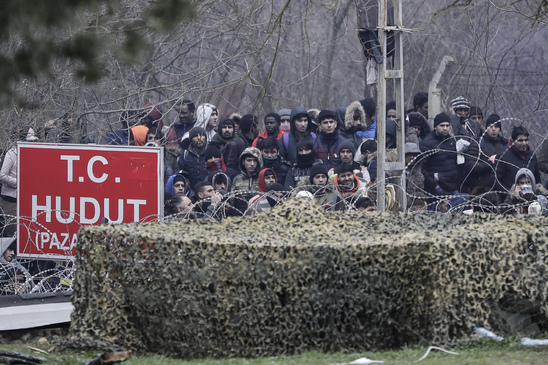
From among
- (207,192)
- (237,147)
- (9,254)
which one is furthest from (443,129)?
(9,254)

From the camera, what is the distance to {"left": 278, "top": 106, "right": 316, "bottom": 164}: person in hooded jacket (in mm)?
12172

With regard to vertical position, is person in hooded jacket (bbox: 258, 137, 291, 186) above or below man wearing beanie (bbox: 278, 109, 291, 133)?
below

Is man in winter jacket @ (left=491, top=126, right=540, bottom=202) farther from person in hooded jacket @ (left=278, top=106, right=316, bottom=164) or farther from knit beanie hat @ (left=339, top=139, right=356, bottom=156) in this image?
person in hooded jacket @ (left=278, top=106, right=316, bottom=164)

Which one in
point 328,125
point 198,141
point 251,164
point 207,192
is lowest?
point 207,192

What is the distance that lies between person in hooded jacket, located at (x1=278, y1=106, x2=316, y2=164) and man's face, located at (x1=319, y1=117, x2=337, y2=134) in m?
0.23

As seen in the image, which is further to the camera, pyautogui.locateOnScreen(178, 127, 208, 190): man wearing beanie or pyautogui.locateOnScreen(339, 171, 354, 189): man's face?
pyautogui.locateOnScreen(178, 127, 208, 190): man wearing beanie

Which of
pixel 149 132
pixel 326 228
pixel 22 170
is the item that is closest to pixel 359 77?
pixel 149 132

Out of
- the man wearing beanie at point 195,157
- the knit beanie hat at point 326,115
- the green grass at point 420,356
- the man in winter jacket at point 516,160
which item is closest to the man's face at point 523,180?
the man in winter jacket at point 516,160

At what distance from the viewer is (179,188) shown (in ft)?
38.3

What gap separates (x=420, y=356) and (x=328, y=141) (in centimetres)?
660

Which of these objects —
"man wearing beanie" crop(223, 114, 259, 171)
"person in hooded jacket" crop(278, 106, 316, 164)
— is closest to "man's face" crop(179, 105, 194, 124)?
"man wearing beanie" crop(223, 114, 259, 171)

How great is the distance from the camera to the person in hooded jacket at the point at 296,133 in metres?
12.2

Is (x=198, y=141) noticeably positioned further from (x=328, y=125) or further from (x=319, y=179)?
(x=319, y=179)

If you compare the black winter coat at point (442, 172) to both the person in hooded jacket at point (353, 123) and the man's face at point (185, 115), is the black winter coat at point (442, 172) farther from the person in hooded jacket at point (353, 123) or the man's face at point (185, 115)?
the man's face at point (185, 115)
